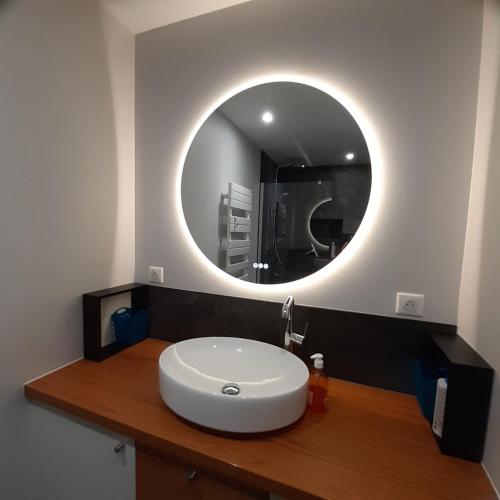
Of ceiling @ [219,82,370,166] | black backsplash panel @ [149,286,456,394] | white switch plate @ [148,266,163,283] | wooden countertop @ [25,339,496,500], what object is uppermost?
ceiling @ [219,82,370,166]

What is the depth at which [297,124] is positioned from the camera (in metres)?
1.13

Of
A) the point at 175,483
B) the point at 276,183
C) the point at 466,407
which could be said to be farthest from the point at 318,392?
the point at 276,183

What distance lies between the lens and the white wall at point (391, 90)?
36.0 inches

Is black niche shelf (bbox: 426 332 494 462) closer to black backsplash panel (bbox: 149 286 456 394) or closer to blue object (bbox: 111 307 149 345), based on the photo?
black backsplash panel (bbox: 149 286 456 394)

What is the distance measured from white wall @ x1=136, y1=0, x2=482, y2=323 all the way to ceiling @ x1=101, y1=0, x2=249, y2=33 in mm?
37

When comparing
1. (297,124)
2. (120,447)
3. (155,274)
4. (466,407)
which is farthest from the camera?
(155,274)

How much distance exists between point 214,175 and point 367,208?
0.67 metres

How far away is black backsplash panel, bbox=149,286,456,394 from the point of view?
991mm

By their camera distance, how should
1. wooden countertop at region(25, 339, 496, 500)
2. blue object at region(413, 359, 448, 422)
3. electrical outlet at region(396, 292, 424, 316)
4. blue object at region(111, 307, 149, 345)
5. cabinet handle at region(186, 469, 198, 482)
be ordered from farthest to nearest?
1. blue object at region(111, 307, 149, 345)
2. electrical outlet at region(396, 292, 424, 316)
3. blue object at region(413, 359, 448, 422)
4. cabinet handle at region(186, 469, 198, 482)
5. wooden countertop at region(25, 339, 496, 500)

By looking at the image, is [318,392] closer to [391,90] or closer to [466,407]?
[466,407]

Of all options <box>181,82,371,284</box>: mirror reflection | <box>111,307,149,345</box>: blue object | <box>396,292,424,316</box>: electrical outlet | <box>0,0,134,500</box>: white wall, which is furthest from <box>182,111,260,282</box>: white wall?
<box>396,292,424,316</box>: electrical outlet

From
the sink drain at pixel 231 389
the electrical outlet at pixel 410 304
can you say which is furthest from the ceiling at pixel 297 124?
the sink drain at pixel 231 389

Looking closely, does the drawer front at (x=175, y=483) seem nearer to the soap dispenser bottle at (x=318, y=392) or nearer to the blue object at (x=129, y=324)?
the soap dispenser bottle at (x=318, y=392)

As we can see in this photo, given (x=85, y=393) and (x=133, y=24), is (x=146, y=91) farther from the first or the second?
(x=85, y=393)
